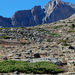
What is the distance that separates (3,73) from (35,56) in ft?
15.3

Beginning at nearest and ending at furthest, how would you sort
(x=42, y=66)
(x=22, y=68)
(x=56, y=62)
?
(x=22, y=68) < (x=42, y=66) < (x=56, y=62)

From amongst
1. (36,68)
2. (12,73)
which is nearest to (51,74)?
(36,68)

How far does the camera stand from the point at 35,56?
10773mm

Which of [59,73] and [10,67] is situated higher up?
[10,67]

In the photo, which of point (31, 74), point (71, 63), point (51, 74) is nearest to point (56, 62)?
point (71, 63)

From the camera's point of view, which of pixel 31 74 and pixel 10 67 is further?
pixel 10 67

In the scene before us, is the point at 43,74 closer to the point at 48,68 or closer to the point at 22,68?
the point at 48,68

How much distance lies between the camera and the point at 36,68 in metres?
6.96

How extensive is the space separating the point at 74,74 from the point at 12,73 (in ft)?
10.5

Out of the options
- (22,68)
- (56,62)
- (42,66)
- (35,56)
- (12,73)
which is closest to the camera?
(12,73)

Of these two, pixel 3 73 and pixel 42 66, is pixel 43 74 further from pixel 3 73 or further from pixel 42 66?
pixel 3 73

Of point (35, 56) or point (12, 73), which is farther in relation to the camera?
Answer: point (35, 56)

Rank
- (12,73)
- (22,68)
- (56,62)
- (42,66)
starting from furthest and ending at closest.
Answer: (56,62) → (42,66) → (22,68) → (12,73)

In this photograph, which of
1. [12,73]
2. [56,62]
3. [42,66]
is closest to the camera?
[12,73]
